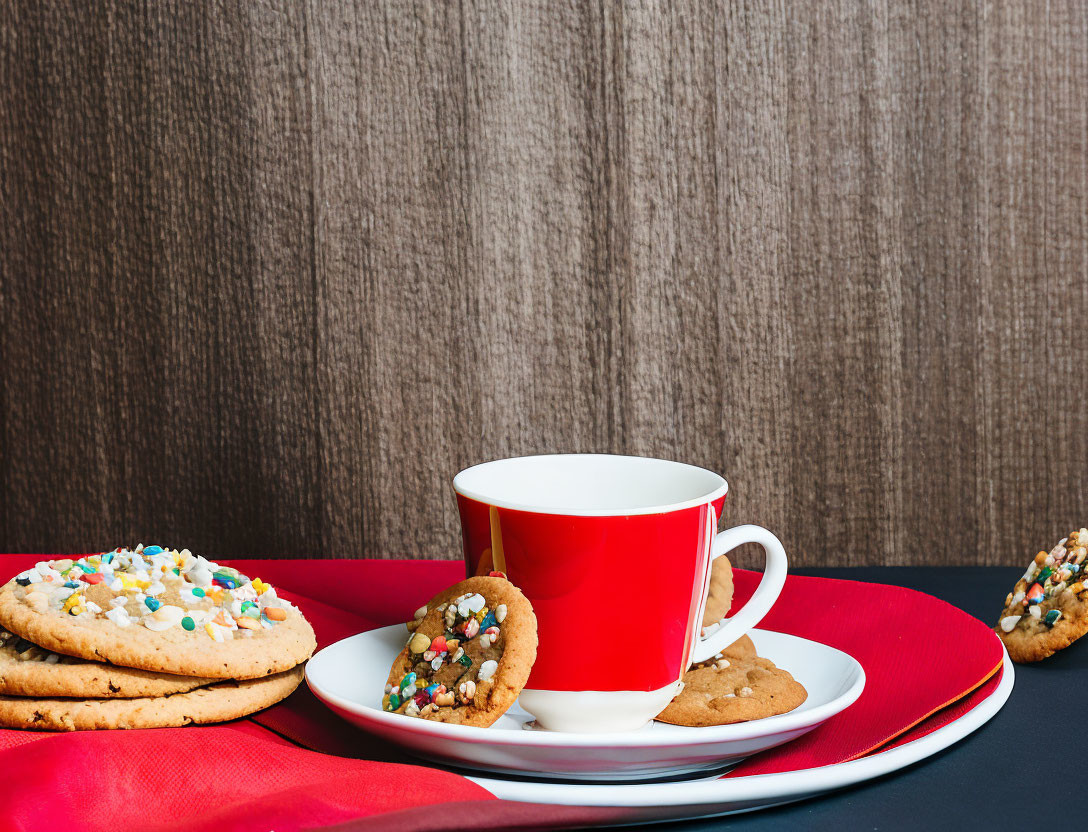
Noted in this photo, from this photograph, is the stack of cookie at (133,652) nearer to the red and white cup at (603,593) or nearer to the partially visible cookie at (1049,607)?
the red and white cup at (603,593)

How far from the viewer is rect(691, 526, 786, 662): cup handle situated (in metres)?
0.47

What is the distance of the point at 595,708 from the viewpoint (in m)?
0.43

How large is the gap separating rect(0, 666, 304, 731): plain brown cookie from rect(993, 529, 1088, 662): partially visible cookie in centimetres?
40

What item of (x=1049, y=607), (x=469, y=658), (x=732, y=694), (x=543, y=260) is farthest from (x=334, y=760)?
(x=543, y=260)

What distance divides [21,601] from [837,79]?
2.42ft

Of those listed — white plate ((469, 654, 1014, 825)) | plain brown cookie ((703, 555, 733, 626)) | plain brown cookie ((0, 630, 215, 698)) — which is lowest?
plain brown cookie ((703, 555, 733, 626))

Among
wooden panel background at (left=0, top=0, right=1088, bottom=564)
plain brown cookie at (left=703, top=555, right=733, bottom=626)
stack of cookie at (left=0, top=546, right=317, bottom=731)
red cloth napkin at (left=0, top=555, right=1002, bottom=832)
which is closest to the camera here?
red cloth napkin at (left=0, top=555, right=1002, bottom=832)

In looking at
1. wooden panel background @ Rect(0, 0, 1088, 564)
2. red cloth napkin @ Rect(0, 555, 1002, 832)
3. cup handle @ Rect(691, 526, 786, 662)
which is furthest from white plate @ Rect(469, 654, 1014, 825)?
wooden panel background @ Rect(0, 0, 1088, 564)

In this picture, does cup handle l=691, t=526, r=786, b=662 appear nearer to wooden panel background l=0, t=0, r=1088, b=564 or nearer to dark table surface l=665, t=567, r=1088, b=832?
dark table surface l=665, t=567, r=1088, b=832

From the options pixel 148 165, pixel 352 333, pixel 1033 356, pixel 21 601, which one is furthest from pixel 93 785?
pixel 1033 356

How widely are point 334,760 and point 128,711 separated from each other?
0.36 feet

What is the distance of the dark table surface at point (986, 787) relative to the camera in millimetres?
346

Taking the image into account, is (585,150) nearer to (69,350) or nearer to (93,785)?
(69,350)

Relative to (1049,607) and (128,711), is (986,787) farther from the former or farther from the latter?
(128,711)
